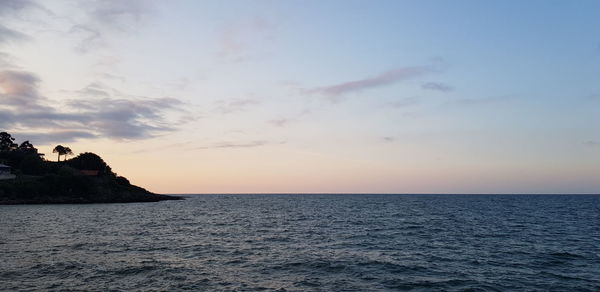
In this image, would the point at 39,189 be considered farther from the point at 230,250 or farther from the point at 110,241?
the point at 230,250

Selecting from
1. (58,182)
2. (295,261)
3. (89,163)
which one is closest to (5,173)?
(58,182)

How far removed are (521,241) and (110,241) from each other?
46857 mm

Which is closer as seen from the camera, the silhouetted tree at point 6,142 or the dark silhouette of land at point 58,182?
the dark silhouette of land at point 58,182

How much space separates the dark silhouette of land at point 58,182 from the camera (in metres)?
126

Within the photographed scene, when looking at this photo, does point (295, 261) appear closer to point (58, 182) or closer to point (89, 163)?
point (58, 182)

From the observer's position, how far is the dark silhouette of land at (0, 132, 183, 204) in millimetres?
125625

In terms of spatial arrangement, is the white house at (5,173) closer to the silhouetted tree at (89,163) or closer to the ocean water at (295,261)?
the silhouetted tree at (89,163)

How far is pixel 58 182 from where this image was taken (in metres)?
138

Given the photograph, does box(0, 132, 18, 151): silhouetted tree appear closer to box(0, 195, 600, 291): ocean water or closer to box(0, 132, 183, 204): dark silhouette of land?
box(0, 132, 183, 204): dark silhouette of land

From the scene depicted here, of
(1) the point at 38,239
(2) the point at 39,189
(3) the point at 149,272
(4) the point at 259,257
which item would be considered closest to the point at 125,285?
(3) the point at 149,272

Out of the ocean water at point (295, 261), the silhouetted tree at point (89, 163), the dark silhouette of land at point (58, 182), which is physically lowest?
the ocean water at point (295, 261)

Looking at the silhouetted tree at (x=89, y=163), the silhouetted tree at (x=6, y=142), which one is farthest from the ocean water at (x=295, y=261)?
the silhouetted tree at (x=6, y=142)

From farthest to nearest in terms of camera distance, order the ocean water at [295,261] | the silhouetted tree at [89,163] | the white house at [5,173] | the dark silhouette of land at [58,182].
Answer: the silhouetted tree at [89,163]
the white house at [5,173]
the dark silhouette of land at [58,182]
the ocean water at [295,261]

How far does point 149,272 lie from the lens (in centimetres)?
2823
